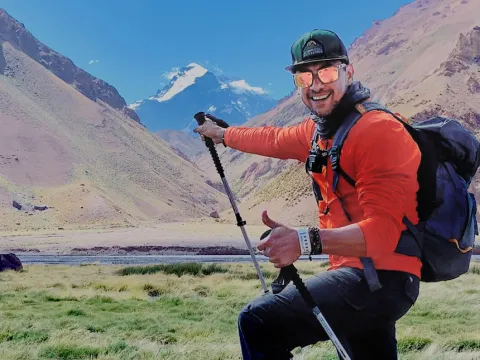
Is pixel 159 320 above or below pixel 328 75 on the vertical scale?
below

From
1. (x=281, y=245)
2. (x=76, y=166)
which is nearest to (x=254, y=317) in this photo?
(x=281, y=245)

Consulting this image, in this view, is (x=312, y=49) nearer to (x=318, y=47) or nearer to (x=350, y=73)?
(x=318, y=47)

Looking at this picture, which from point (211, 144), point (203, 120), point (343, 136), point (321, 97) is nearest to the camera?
point (343, 136)

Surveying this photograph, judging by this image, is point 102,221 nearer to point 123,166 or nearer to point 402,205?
point 123,166

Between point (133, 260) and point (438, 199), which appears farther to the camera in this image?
point (133, 260)

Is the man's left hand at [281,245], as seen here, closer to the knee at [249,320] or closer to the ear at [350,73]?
the knee at [249,320]

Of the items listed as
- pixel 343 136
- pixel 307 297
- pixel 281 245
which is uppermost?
pixel 343 136

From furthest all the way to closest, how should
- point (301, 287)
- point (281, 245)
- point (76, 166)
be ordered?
1. point (76, 166)
2. point (301, 287)
3. point (281, 245)

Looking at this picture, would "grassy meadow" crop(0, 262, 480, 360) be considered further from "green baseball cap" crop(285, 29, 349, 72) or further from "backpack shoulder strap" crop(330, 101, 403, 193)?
"green baseball cap" crop(285, 29, 349, 72)

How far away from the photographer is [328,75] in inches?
138

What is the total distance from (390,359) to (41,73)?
18465 cm

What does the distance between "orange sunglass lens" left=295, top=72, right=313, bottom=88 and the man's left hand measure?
3.68ft

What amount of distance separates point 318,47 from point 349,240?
1.34 m

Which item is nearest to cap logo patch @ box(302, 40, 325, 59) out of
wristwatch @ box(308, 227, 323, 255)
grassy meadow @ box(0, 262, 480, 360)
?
wristwatch @ box(308, 227, 323, 255)
